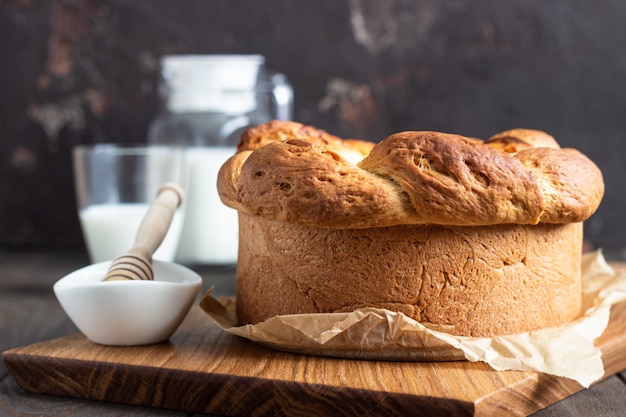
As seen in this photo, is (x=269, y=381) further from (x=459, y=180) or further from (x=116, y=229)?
(x=116, y=229)

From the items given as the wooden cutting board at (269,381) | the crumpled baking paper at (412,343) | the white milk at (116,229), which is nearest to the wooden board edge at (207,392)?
the wooden cutting board at (269,381)

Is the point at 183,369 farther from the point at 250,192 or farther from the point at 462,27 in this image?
the point at 462,27

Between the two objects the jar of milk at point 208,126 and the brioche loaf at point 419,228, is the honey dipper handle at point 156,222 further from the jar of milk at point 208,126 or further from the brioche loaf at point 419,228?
the jar of milk at point 208,126

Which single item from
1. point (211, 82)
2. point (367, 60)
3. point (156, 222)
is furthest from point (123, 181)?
point (367, 60)

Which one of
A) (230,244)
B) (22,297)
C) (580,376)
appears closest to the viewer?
(580,376)

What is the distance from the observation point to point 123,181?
2377mm

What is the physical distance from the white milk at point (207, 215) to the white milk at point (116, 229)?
86 millimetres

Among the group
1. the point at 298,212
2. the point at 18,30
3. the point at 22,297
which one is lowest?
the point at 22,297

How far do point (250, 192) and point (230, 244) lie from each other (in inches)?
48.3

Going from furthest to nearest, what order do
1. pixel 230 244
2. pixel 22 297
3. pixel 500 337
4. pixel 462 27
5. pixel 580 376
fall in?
pixel 462 27
pixel 230 244
pixel 22 297
pixel 500 337
pixel 580 376

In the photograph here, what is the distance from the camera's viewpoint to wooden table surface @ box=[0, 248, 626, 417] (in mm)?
1198

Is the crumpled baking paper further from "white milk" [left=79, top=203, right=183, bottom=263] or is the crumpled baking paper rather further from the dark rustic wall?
the dark rustic wall

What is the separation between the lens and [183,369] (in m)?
1.20

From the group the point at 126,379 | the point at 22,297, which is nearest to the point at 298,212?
the point at 126,379
